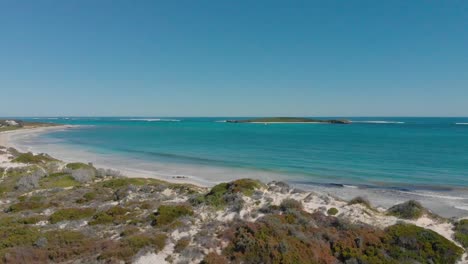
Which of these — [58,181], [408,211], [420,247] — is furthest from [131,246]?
[58,181]

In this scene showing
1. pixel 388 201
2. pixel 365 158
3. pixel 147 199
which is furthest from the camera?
pixel 365 158

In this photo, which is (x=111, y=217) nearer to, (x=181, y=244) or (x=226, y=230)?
(x=181, y=244)

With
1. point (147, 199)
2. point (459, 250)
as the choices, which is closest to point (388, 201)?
point (459, 250)

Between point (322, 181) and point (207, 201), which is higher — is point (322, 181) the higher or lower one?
the lower one

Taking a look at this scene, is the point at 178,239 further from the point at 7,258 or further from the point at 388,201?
the point at 388,201

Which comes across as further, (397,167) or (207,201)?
(397,167)

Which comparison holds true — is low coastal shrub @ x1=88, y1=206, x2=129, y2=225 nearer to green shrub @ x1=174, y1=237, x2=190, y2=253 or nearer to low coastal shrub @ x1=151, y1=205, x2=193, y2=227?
low coastal shrub @ x1=151, y1=205, x2=193, y2=227

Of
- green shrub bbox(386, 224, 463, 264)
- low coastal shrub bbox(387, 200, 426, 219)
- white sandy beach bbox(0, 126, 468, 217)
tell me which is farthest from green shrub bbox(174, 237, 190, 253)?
white sandy beach bbox(0, 126, 468, 217)

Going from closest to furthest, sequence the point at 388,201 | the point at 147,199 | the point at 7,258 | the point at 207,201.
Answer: the point at 7,258, the point at 207,201, the point at 147,199, the point at 388,201
